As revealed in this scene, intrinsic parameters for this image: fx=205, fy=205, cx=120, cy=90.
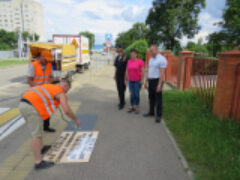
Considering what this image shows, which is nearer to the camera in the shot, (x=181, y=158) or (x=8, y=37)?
(x=181, y=158)

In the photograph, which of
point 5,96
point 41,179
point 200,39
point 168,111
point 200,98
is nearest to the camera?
point 41,179

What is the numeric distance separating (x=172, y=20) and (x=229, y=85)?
128 ft

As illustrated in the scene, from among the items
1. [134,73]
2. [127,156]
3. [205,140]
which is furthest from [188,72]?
[127,156]

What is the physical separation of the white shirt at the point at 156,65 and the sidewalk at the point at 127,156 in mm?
1202

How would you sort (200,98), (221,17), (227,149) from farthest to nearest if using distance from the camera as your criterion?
(221,17) → (200,98) → (227,149)

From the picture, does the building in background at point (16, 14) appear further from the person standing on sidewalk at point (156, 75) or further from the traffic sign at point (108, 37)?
the person standing on sidewalk at point (156, 75)

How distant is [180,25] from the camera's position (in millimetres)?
42562

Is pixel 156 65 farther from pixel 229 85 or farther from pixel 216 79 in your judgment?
pixel 216 79

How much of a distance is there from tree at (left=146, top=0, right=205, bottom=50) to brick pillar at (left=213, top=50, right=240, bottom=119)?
3850 cm

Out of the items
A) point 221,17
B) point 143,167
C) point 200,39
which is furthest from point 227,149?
point 200,39

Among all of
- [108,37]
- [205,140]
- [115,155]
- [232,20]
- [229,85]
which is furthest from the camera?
[232,20]

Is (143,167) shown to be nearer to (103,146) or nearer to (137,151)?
(137,151)

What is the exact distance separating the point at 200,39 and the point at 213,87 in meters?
38.0

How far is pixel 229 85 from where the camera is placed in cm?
486
